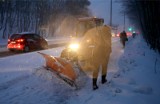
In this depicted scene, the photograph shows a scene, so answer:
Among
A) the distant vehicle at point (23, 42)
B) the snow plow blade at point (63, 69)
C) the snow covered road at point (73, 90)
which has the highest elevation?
the distant vehicle at point (23, 42)

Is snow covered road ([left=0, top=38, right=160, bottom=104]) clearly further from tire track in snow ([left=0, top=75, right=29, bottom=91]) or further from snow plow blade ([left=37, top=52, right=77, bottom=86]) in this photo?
snow plow blade ([left=37, top=52, right=77, bottom=86])

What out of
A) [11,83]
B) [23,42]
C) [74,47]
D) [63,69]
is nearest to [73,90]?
[63,69]

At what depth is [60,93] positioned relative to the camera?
28.8 feet

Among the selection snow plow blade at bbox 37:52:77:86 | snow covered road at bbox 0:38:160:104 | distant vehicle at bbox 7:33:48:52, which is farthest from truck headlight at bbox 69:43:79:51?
distant vehicle at bbox 7:33:48:52

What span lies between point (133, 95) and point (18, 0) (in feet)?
182

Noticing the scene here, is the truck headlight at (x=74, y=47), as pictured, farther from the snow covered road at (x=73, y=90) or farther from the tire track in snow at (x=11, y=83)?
the tire track in snow at (x=11, y=83)

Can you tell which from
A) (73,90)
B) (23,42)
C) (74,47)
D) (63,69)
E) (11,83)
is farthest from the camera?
(23,42)

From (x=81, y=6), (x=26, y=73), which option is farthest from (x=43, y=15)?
(x=26, y=73)

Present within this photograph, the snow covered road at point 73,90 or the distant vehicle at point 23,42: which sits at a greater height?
the distant vehicle at point 23,42

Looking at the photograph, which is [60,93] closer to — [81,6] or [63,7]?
[63,7]

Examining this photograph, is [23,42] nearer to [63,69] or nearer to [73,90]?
[63,69]

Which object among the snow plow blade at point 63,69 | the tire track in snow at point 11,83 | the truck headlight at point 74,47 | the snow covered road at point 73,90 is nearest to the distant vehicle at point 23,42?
the truck headlight at point 74,47

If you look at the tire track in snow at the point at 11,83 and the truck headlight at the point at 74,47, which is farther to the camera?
the truck headlight at the point at 74,47

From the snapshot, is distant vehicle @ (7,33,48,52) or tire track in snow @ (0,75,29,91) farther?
distant vehicle @ (7,33,48,52)
